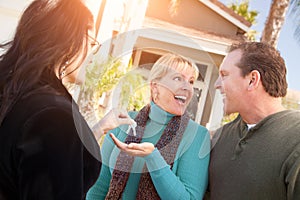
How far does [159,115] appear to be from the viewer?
136 cm

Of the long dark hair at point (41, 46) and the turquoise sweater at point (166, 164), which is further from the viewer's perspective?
the turquoise sweater at point (166, 164)

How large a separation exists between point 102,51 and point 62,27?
0.27 metres

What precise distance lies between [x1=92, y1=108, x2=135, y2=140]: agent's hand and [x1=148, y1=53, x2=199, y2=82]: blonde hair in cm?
16

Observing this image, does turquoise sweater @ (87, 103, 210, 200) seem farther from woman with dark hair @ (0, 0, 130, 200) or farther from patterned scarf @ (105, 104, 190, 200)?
woman with dark hair @ (0, 0, 130, 200)

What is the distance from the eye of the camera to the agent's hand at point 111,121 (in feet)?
4.01

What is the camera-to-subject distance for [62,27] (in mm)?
1046

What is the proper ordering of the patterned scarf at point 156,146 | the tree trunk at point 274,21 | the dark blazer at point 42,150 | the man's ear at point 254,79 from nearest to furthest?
the dark blazer at point 42,150 < the patterned scarf at point 156,146 < the man's ear at point 254,79 < the tree trunk at point 274,21

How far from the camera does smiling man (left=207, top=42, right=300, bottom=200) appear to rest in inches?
52.1

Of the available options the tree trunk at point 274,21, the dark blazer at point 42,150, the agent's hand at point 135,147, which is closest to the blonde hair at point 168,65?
the agent's hand at point 135,147

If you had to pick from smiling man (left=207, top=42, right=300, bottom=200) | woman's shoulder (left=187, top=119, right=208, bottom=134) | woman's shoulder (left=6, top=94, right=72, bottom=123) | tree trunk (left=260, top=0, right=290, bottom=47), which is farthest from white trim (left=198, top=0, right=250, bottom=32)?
woman's shoulder (left=6, top=94, right=72, bottom=123)

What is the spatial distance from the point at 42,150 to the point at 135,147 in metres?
0.39

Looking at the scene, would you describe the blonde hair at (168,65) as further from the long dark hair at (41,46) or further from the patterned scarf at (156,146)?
the long dark hair at (41,46)

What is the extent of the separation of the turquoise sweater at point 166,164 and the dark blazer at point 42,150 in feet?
1.12

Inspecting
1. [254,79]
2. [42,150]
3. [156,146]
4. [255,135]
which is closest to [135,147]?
[156,146]
